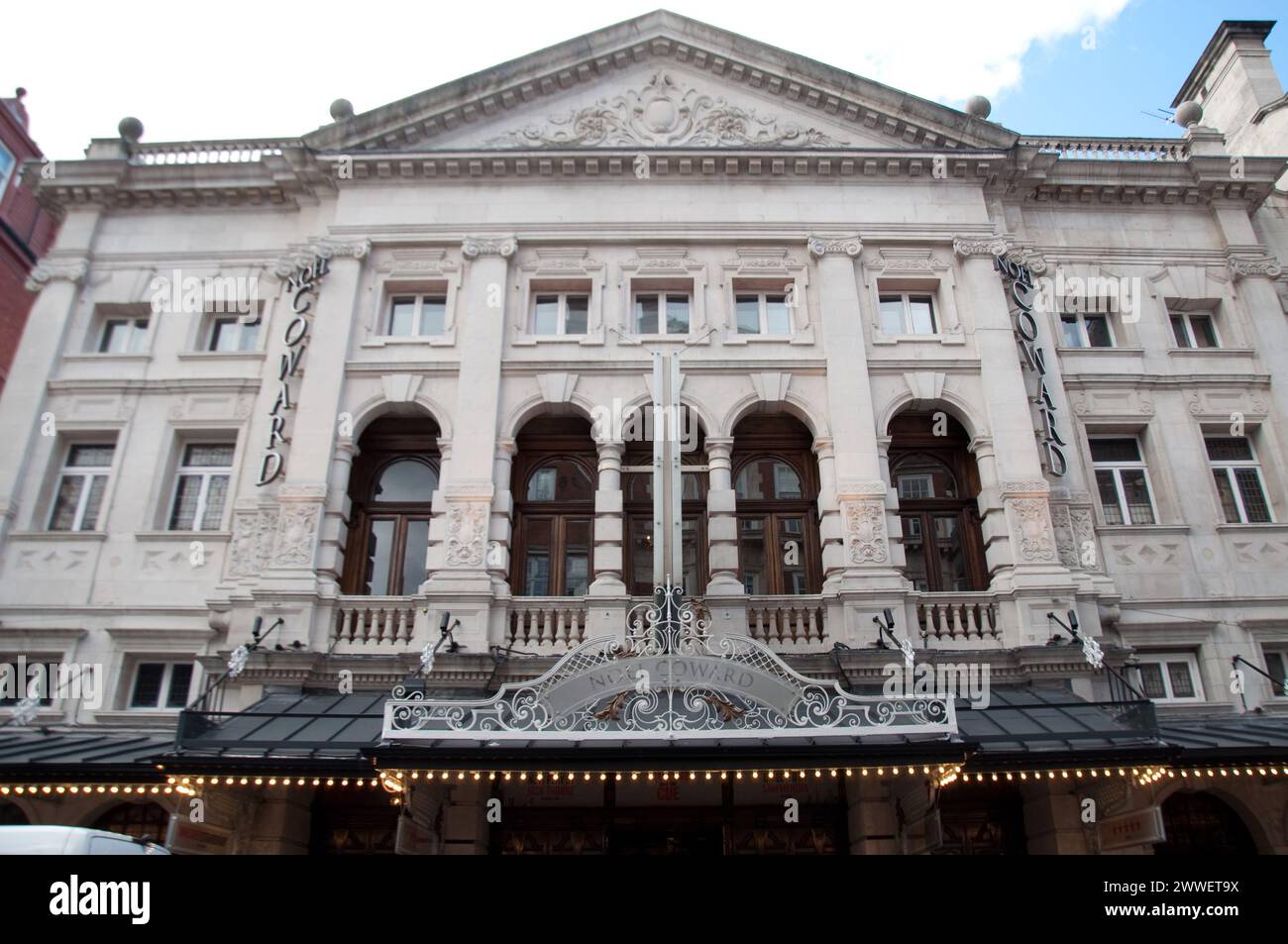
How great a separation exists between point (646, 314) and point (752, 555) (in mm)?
6134

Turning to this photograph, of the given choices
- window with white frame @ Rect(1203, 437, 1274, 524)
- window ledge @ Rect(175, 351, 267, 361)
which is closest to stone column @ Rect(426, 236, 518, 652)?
window ledge @ Rect(175, 351, 267, 361)

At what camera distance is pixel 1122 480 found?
19.4 m

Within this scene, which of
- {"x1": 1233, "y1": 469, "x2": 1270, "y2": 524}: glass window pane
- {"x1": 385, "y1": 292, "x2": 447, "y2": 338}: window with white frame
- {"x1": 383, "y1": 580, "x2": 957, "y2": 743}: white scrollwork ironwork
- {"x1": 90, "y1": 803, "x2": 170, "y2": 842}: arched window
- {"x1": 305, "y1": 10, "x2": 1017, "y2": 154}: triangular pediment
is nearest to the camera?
{"x1": 383, "y1": 580, "x2": 957, "y2": 743}: white scrollwork ironwork

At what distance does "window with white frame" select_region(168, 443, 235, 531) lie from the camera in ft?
61.7

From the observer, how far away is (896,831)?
14594 mm

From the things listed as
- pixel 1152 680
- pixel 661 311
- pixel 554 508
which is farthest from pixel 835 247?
pixel 1152 680

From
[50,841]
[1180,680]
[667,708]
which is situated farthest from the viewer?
[1180,680]

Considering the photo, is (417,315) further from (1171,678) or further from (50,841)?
(1171,678)

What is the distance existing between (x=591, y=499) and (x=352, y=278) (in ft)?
24.3

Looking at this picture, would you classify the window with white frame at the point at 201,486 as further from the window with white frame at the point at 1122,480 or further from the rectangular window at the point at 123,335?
the window with white frame at the point at 1122,480

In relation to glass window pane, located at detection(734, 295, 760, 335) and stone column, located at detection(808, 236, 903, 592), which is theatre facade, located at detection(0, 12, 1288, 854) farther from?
glass window pane, located at detection(734, 295, 760, 335)

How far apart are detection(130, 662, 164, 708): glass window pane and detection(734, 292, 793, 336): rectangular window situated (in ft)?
46.8

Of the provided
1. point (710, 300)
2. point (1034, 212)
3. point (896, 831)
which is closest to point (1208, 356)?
point (1034, 212)
